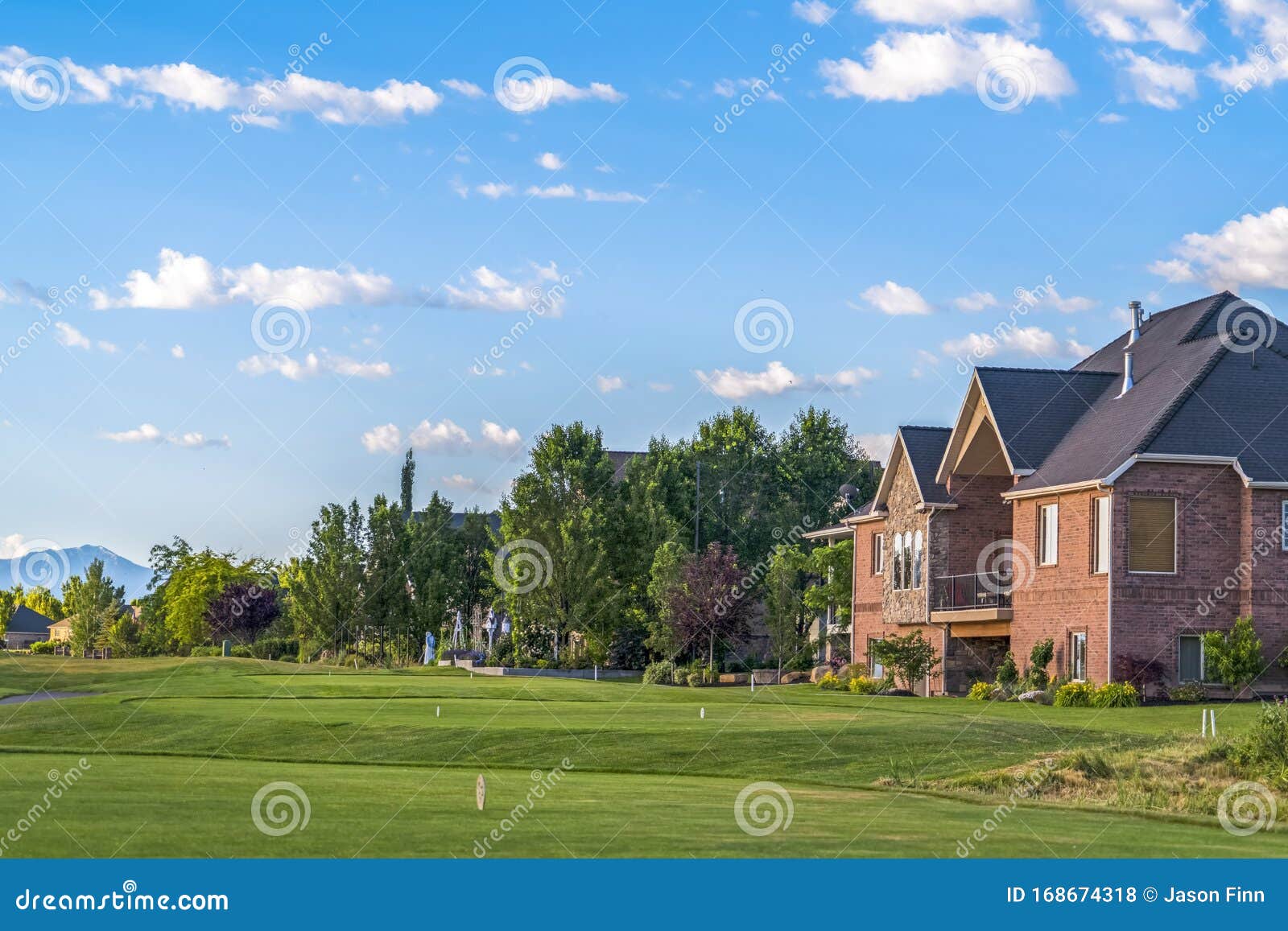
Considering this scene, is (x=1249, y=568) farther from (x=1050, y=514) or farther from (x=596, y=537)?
(x=596, y=537)

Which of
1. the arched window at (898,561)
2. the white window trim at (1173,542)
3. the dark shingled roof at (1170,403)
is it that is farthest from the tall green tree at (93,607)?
the white window trim at (1173,542)

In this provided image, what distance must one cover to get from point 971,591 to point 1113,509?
7.97 meters

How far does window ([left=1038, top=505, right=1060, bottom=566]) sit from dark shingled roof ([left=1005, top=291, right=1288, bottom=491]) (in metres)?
0.70

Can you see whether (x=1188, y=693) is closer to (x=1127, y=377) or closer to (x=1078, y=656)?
(x=1078, y=656)

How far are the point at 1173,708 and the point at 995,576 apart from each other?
33.4ft

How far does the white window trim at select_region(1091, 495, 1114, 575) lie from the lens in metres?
36.8

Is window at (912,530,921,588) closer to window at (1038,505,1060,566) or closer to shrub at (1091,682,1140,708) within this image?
window at (1038,505,1060,566)

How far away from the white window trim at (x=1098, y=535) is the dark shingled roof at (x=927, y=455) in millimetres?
6955

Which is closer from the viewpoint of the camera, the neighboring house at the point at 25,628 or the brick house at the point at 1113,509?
the brick house at the point at 1113,509

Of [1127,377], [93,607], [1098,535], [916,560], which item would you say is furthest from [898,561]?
[93,607]

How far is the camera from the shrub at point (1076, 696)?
35406mm

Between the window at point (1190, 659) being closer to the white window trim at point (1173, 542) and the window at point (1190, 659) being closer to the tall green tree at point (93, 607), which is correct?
the white window trim at point (1173, 542)

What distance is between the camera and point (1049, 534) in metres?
40.1

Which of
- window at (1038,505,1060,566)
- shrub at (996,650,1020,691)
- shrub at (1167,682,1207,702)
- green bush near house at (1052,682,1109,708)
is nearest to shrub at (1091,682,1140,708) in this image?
green bush near house at (1052,682,1109,708)
